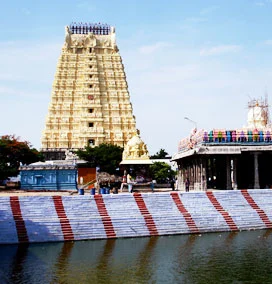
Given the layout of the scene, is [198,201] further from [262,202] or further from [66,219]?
[66,219]

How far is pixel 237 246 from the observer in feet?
93.2

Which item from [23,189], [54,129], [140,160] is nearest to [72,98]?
[54,129]

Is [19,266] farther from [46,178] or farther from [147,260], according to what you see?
[46,178]

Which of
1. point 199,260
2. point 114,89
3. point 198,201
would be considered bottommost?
point 199,260

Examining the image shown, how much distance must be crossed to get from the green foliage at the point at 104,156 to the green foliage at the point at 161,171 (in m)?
5.10

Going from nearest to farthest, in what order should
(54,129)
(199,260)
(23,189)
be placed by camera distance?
1. (199,260)
2. (23,189)
3. (54,129)

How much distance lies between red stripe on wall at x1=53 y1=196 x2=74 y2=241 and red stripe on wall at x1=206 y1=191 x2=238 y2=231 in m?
9.28

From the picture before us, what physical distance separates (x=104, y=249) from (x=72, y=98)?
53.6 meters

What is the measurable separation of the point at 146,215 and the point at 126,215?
124cm

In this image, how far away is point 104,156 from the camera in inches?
2680

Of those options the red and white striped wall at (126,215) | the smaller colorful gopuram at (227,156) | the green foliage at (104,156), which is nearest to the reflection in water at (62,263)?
the red and white striped wall at (126,215)

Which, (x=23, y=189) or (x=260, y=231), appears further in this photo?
(x=23, y=189)

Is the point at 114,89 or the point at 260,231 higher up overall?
the point at 114,89

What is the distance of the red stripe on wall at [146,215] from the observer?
3234cm
